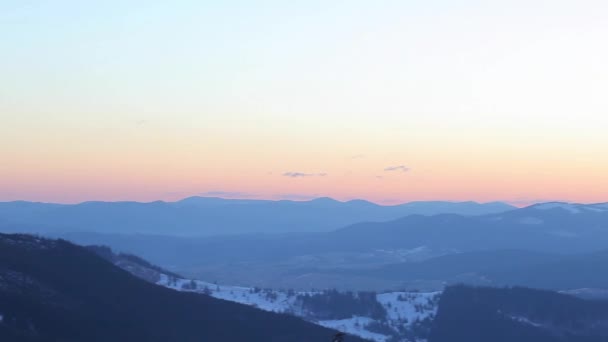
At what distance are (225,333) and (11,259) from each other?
3095 centimetres

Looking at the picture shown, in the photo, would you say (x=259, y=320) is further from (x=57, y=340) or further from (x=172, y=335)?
(x=57, y=340)

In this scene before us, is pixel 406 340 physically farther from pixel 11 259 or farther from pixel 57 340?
pixel 57 340

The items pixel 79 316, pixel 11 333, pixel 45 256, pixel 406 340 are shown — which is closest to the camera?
pixel 11 333

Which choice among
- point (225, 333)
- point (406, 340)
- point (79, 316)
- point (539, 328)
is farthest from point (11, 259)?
point (539, 328)

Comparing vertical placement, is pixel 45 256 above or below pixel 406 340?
above

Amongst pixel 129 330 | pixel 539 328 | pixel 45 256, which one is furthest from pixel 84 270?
pixel 539 328

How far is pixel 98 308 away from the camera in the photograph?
144750 mm

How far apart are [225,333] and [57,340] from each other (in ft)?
122

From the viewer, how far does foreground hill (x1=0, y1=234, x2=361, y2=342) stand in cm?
12712

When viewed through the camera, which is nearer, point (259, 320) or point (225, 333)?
point (225, 333)

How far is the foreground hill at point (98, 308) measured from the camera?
127125 millimetres

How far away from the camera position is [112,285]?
6289 inches

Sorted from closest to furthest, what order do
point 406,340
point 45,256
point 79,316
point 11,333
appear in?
point 11,333 < point 79,316 < point 45,256 < point 406,340

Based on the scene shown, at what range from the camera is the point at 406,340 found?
196125 mm
